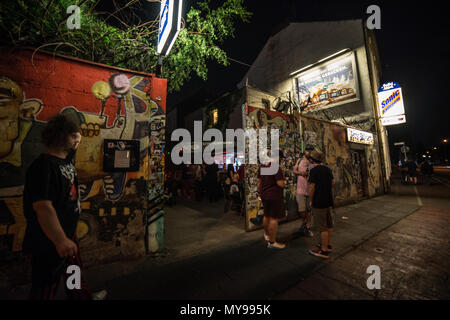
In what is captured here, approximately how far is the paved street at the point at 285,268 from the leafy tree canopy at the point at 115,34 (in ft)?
13.0

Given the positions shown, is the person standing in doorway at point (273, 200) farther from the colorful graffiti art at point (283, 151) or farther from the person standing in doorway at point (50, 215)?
the person standing in doorway at point (50, 215)

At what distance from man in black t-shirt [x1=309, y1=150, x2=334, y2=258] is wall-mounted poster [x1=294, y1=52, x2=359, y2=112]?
8.01 metres

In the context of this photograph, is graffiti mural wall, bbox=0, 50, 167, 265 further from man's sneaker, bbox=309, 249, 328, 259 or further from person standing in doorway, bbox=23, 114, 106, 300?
man's sneaker, bbox=309, 249, 328, 259

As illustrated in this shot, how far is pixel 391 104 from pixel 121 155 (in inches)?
523

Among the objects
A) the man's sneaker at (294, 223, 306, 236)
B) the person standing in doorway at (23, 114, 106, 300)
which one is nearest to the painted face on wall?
the person standing in doorway at (23, 114, 106, 300)

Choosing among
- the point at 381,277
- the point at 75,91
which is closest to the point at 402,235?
the point at 381,277

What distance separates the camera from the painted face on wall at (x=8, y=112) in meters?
2.70

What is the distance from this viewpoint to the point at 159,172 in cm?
370

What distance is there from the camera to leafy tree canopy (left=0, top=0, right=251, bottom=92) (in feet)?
9.83

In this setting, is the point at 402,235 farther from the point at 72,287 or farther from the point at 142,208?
the point at 72,287

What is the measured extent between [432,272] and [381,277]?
856mm

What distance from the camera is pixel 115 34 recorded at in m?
4.18

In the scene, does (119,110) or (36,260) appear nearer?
(36,260)
